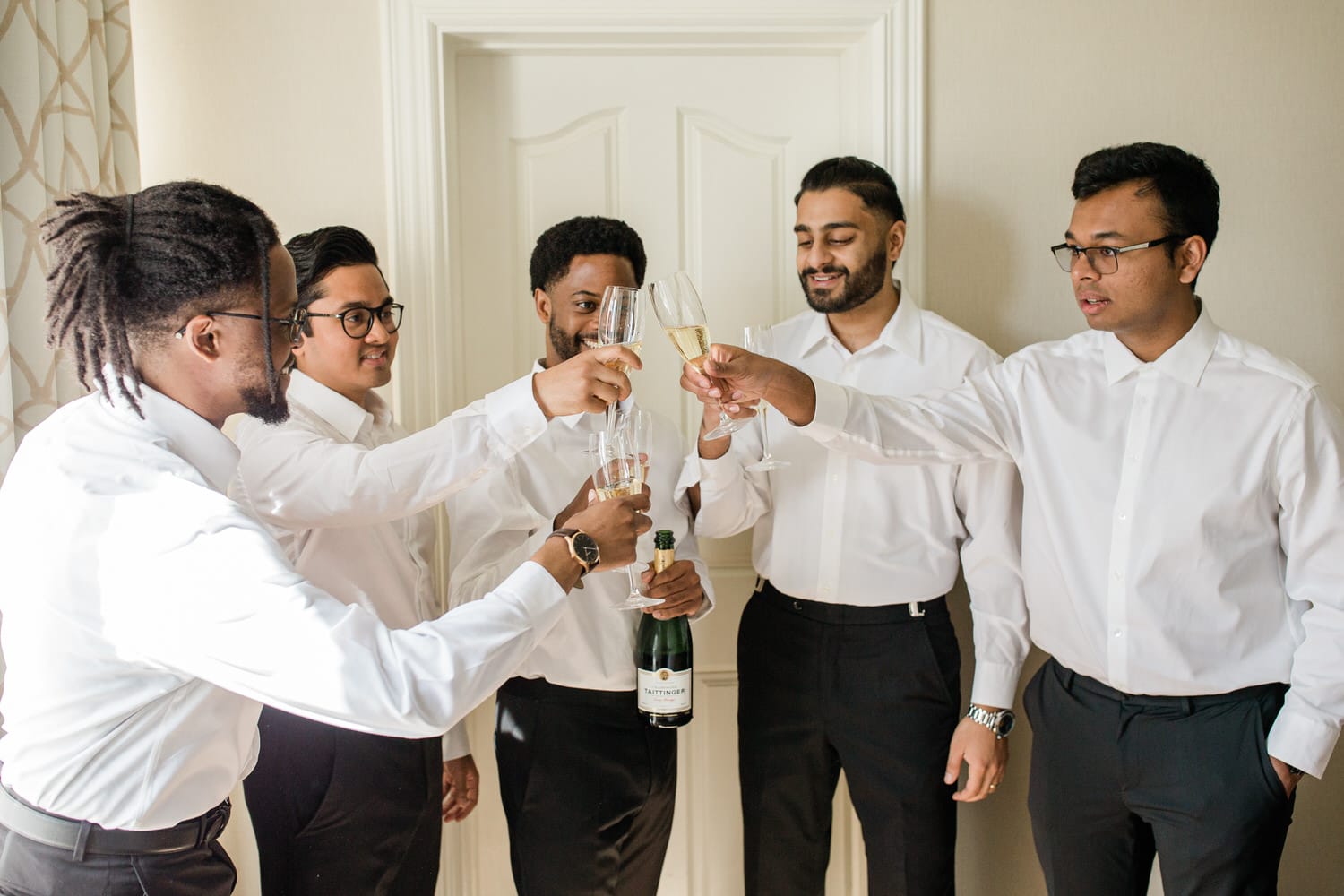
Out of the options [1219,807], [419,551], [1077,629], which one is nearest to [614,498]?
[419,551]

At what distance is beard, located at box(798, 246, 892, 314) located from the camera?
2436mm

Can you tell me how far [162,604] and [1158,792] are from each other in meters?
1.84

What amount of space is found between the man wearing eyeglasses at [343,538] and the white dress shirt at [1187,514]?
2.90 ft

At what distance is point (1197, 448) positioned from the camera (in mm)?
2047

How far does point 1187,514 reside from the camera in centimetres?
203

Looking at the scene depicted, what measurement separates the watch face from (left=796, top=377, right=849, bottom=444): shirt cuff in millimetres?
674

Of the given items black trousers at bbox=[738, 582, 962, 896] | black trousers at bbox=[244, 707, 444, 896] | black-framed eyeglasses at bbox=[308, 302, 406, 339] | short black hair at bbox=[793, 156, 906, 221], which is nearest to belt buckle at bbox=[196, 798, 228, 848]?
black trousers at bbox=[244, 707, 444, 896]

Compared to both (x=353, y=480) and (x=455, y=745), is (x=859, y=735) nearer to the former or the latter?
(x=455, y=745)

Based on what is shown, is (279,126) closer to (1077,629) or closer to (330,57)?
(330,57)

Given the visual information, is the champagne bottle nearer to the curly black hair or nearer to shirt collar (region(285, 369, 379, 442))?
shirt collar (region(285, 369, 379, 442))

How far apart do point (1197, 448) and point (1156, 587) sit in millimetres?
293

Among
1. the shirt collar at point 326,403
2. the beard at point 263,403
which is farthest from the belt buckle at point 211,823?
the shirt collar at point 326,403

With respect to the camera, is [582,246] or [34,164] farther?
[582,246]

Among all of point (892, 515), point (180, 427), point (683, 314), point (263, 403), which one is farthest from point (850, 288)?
point (180, 427)
